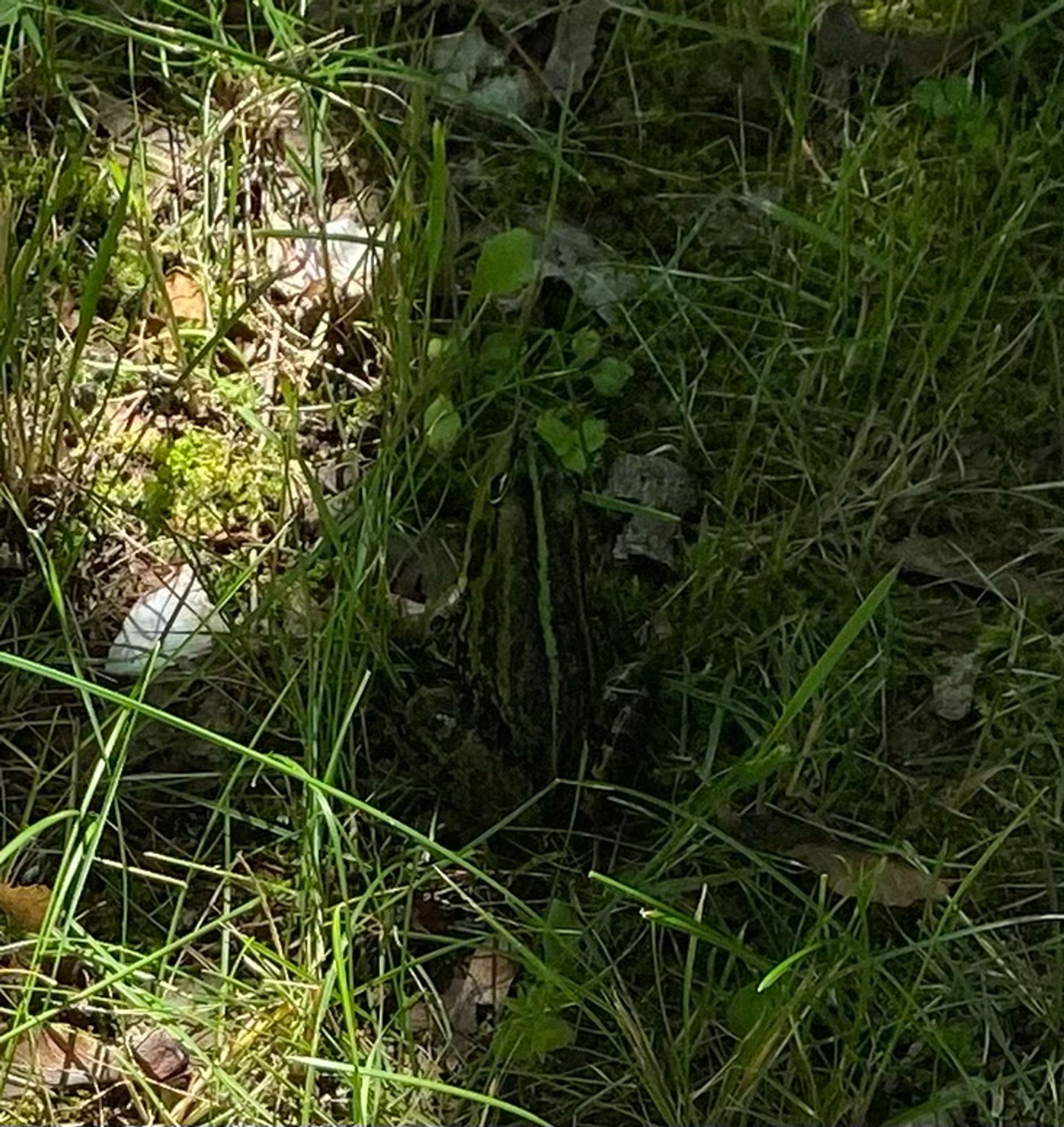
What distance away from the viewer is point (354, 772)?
1.87 meters

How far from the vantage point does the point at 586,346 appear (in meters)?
2.19

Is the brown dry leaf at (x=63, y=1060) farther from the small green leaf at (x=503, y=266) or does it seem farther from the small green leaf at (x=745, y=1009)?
the small green leaf at (x=503, y=266)

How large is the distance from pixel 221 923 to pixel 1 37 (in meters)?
1.50

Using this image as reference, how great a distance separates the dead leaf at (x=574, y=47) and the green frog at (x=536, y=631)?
2.89 feet

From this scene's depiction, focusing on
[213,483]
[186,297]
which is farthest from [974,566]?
[186,297]

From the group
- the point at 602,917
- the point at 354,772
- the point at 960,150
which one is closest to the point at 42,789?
the point at 354,772

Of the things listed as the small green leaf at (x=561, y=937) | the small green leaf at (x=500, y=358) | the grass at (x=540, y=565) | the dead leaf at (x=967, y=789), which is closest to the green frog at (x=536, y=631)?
the grass at (x=540, y=565)

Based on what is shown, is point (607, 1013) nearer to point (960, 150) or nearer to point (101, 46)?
point (960, 150)

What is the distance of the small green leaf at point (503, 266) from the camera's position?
7.02ft

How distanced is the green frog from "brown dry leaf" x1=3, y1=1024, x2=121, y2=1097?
2.06 feet

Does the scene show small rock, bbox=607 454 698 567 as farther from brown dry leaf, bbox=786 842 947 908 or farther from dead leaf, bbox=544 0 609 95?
dead leaf, bbox=544 0 609 95

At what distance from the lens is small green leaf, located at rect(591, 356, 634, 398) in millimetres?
2172

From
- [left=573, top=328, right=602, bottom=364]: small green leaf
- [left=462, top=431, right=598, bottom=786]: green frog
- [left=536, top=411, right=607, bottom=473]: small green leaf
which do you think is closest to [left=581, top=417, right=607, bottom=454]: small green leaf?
[left=536, top=411, right=607, bottom=473]: small green leaf

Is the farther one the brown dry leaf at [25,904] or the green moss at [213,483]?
the green moss at [213,483]
